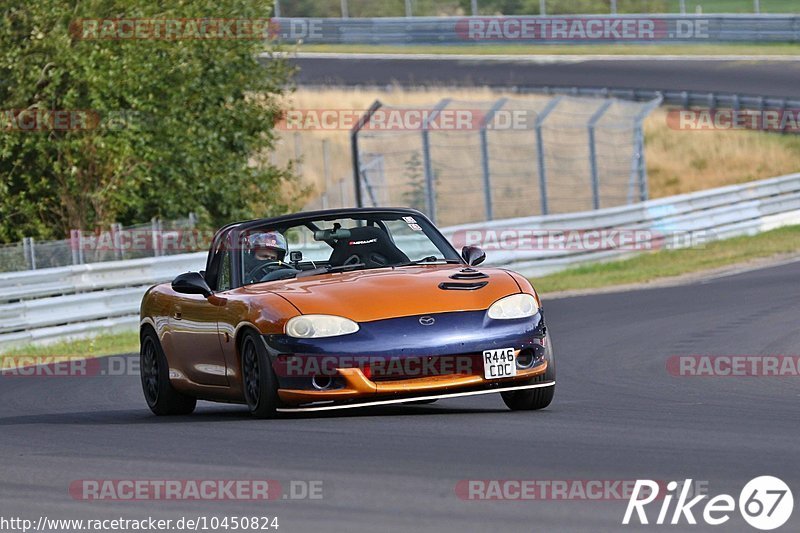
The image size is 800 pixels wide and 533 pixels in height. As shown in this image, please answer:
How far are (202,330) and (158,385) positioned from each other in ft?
3.32

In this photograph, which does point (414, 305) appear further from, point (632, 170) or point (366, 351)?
point (632, 170)

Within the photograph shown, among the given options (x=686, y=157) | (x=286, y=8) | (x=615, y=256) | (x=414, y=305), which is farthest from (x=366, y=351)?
(x=286, y=8)

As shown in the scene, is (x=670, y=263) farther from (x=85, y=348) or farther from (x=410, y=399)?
(x=410, y=399)

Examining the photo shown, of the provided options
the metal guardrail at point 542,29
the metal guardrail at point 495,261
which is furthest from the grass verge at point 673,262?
the metal guardrail at point 542,29

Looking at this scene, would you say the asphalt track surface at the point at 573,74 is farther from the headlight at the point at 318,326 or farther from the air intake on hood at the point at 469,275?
the headlight at the point at 318,326

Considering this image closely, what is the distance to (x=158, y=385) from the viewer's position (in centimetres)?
1110

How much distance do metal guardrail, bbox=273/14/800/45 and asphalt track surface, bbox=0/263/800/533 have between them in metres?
34.8

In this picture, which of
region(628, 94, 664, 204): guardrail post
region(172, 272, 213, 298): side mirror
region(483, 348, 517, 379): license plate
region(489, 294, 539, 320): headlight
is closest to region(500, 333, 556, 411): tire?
region(489, 294, 539, 320): headlight

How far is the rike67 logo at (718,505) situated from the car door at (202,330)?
14.5 feet

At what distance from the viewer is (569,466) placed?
674 centimetres

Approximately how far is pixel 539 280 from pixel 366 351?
15.6m

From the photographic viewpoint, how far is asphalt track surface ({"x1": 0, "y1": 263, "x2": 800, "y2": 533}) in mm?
5977

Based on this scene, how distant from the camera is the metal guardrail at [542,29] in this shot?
1826 inches

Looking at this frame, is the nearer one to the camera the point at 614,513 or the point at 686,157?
the point at 614,513
